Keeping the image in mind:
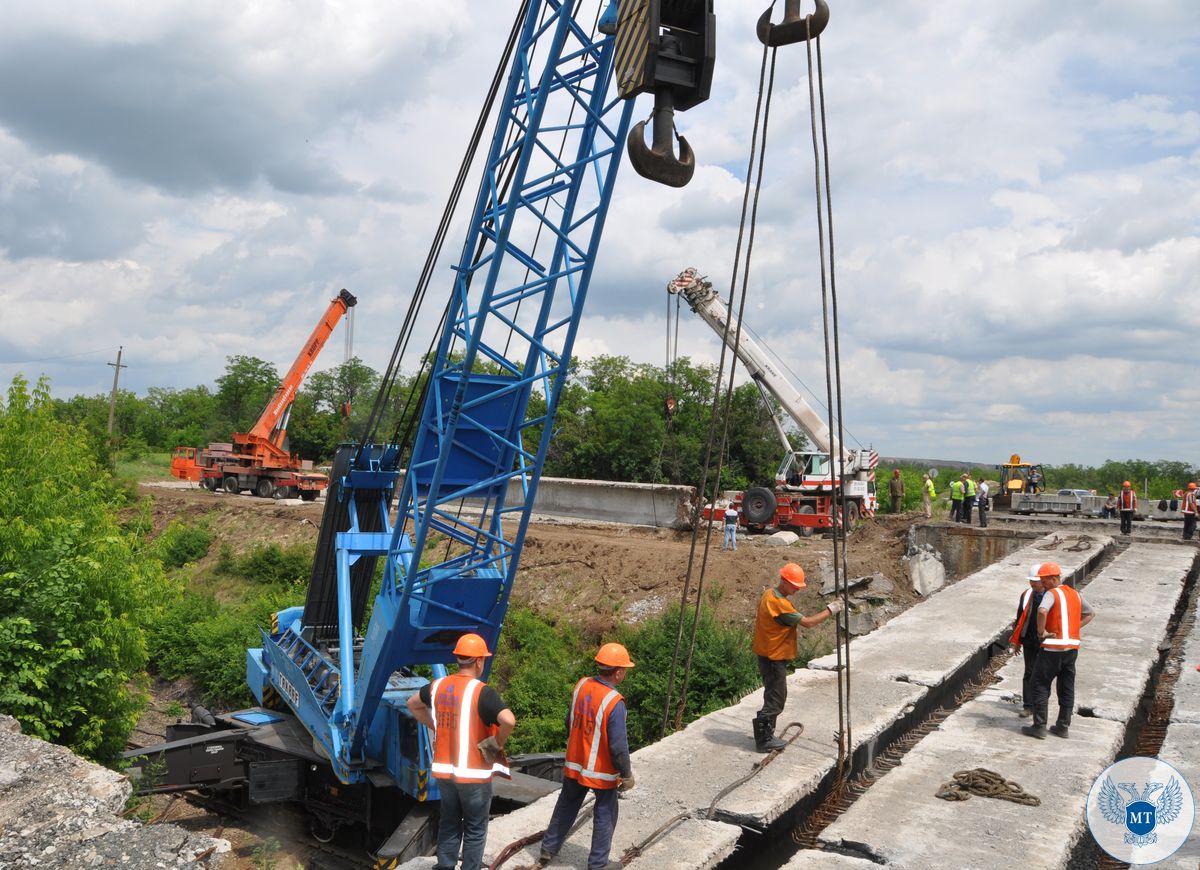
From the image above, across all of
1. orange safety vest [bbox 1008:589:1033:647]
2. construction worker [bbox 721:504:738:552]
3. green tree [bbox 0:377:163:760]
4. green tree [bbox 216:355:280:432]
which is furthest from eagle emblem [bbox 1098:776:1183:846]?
green tree [bbox 216:355:280:432]

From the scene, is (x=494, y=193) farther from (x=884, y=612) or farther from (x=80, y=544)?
(x=884, y=612)

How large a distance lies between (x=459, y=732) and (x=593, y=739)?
78 centimetres

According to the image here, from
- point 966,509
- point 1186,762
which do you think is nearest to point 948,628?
point 1186,762

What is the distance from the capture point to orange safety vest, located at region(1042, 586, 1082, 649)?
25.5ft

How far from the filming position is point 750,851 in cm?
698

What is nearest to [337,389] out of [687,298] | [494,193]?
[687,298]

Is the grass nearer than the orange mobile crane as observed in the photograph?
No

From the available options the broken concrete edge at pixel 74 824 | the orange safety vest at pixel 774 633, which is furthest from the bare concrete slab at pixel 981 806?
the broken concrete edge at pixel 74 824

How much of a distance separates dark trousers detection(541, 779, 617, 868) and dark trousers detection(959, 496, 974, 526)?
67.0ft

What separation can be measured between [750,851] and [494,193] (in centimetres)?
685

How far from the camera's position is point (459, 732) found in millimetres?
5500

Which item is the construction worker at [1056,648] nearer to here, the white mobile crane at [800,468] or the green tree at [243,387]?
the white mobile crane at [800,468]

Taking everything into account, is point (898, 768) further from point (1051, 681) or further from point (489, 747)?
point (489, 747)

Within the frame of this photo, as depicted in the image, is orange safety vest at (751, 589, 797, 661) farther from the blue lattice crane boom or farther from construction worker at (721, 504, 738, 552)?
construction worker at (721, 504, 738, 552)
